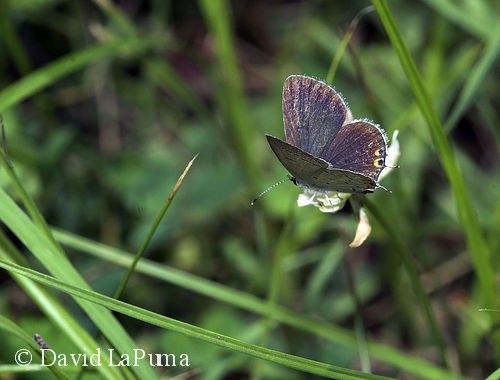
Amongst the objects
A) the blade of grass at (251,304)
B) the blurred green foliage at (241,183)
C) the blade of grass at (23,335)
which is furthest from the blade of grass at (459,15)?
the blade of grass at (23,335)

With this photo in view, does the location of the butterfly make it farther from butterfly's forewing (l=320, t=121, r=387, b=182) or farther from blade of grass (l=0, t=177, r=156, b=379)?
blade of grass (l=0, t=177, r=156, b=379)

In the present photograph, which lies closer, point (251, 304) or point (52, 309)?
point (52, 309)

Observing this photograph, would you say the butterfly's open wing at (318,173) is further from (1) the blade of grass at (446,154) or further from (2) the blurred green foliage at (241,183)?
(2) the blurred green foliage at (241,183)

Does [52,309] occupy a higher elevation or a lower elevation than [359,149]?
lower

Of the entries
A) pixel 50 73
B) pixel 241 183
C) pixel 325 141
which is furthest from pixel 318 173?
pixel 241 183

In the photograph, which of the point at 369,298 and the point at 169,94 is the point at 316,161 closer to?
the point at 369,298

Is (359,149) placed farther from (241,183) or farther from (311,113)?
(241,183)

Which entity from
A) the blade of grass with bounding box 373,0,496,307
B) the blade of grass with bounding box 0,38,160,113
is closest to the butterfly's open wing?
the blade of grass with bounding box 373,0,496,307
